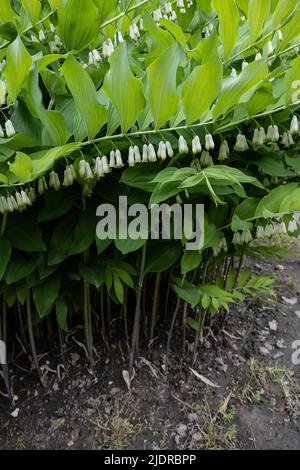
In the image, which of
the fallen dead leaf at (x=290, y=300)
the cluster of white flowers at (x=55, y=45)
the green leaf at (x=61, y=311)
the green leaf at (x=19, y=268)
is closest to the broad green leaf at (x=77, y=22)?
the cluster of white flowers at (x=55, y=45)

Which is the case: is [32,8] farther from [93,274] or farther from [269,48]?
[93,274]

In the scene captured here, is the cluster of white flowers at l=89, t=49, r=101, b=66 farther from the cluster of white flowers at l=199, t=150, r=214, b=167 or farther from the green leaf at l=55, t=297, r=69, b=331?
the green leaf at l=55, t=297, r=69, b=331

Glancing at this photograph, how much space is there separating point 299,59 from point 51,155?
0.51 metres

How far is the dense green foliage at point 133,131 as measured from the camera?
33.2 inches

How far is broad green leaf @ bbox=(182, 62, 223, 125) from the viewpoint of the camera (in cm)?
80

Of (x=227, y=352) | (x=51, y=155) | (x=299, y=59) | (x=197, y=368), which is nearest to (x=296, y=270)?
(x=227, y=352)

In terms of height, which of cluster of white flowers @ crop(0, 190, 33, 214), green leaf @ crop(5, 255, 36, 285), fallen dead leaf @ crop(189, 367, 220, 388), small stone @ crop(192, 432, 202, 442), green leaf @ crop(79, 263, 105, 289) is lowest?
small stone @ crop(192, 432, 202, 442)

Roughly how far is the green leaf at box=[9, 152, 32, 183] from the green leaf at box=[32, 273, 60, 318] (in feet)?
1.83

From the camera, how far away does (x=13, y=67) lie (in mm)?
849

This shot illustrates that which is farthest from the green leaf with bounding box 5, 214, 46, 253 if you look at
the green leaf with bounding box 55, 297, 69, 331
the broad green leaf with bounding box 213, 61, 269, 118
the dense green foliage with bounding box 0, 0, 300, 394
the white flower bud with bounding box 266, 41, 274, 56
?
the white flower bud with bounding box 266, 41, 274, 56

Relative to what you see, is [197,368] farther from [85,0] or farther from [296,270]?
[85,0]

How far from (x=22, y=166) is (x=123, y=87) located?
0.24 m

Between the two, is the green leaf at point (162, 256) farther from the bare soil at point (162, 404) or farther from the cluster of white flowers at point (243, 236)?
the bare soil at point (162, 404)

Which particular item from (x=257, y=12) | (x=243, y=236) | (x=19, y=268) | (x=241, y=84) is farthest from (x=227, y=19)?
(x=19, y=268)
